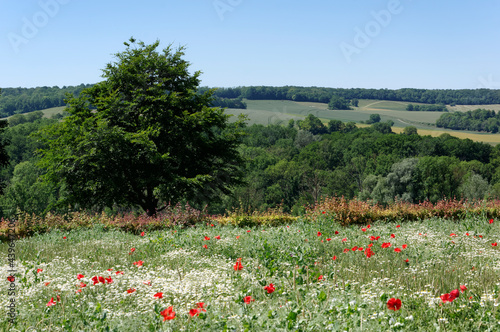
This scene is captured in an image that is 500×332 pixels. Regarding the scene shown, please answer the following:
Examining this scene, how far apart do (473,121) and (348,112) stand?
143ft

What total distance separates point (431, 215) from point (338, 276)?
8.76m

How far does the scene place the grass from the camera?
4.06 meters

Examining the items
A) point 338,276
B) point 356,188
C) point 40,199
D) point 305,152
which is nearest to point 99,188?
point 338,276

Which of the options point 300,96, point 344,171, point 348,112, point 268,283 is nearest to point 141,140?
point 268,283

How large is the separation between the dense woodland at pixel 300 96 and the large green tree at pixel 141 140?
122m

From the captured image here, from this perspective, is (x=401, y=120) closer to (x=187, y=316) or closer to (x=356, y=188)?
(x=356, y=188)

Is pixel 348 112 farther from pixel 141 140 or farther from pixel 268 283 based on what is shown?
pixel 268 283

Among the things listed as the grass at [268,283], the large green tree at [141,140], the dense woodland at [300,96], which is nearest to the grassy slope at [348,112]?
the dense woodland at [300,96]

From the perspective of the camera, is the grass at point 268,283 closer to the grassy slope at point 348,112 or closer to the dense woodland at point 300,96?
the grassy slope at point 348,112

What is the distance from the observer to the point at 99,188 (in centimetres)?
1902

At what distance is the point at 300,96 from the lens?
177m

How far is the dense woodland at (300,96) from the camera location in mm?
133550

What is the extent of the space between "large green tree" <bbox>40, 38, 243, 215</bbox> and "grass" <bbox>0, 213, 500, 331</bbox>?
7456mm

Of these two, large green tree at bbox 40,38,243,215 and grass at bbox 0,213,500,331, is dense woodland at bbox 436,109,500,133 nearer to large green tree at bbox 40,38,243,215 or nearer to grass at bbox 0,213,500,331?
large green tree at bbox 40,38,243,215
